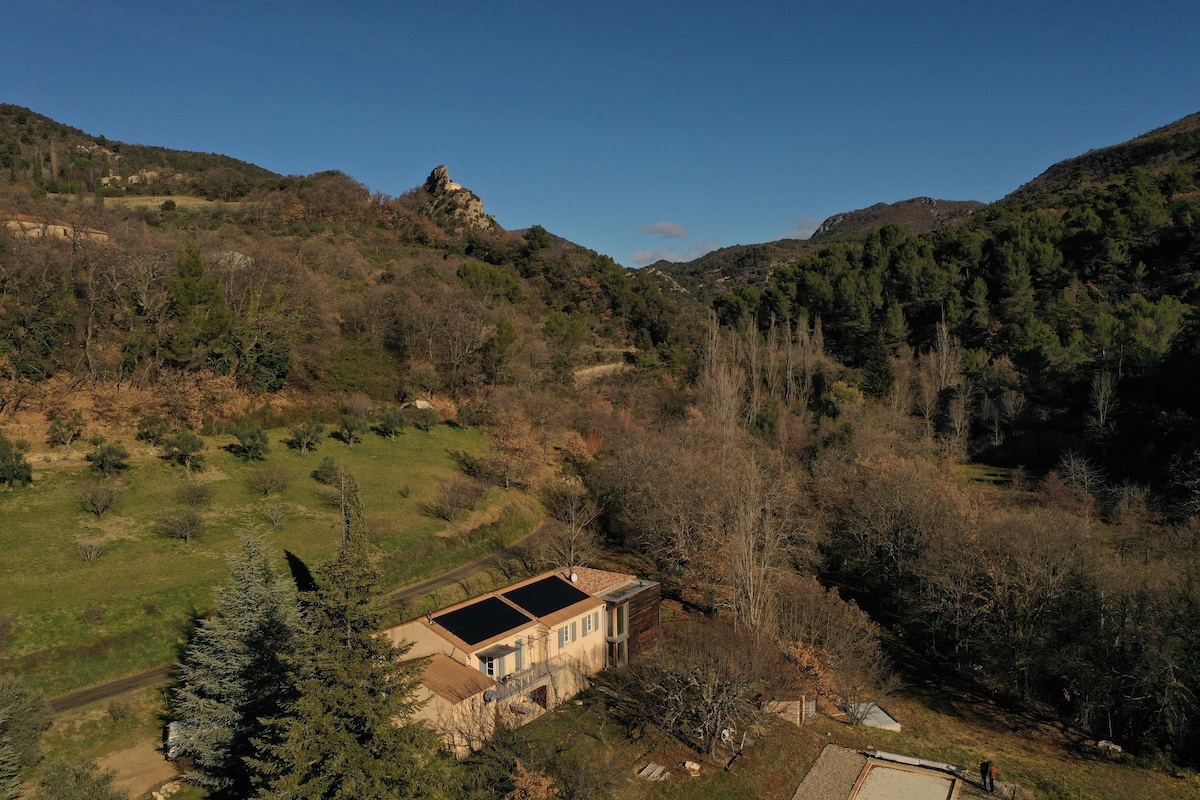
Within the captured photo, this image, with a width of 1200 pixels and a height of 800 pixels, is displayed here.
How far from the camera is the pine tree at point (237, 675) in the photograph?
1507 cm

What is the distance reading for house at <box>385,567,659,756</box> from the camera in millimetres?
17578

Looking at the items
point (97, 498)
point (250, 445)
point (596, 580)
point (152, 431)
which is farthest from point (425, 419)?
point (596, 580)

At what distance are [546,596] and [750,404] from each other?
31167 millimetres


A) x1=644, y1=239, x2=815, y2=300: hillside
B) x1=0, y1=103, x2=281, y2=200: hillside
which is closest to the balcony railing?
x1=0, y1=103, x2=281, y2=200: hillside

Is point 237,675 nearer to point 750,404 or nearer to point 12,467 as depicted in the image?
point 12,467

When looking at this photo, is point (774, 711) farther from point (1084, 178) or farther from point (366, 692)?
point (1084, 178)

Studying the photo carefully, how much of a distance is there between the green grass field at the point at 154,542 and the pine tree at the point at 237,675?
2484 mm

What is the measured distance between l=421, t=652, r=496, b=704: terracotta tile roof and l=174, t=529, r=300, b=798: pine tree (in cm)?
384

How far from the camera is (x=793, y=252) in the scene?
423 ft

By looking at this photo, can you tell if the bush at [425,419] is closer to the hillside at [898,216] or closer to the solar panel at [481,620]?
the solar panel at [481,620]

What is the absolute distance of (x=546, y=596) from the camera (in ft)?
76.1

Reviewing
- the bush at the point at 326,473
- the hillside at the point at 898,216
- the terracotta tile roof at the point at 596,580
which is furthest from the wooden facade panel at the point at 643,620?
the hillside at the point at 898,216

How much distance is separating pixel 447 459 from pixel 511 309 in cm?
2201

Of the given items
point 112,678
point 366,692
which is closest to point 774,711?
point 366,692
